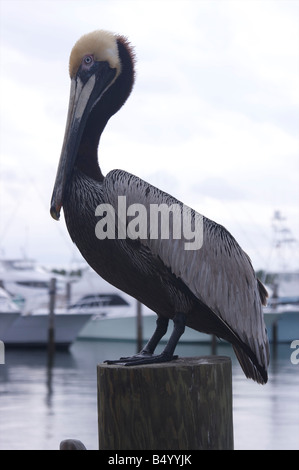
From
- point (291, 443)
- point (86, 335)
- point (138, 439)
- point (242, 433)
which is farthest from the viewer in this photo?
point (86, 335)

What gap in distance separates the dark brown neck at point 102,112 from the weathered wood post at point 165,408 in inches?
44.6

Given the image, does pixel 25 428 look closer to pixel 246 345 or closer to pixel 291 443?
pixel 291 443

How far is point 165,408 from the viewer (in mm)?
3312

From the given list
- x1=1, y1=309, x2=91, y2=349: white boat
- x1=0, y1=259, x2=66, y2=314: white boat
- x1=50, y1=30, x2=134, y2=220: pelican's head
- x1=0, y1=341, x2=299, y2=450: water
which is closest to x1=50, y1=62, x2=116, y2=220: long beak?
x1=50, y1=30, x2=134, y2=220: pelican's head

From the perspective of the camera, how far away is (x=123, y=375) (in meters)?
3.37

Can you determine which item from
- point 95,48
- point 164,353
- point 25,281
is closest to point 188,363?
point 164,353

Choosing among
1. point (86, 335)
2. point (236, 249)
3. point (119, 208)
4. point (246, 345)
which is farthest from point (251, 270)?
point (86, 335)

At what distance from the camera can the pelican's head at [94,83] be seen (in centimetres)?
394

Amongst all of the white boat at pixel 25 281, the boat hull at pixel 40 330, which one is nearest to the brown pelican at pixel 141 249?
the boat hull at pixel 40 330

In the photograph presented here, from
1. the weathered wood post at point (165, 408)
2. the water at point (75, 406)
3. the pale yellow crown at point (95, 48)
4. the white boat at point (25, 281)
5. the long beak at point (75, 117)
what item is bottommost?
the water at point (75, 406)

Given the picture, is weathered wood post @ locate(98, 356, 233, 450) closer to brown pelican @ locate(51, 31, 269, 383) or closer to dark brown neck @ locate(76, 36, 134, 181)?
brown pelican @ locate(51, 31, 269, 383)

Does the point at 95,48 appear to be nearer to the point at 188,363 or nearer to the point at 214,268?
the point at 214,268

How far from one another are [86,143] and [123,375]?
1.25m

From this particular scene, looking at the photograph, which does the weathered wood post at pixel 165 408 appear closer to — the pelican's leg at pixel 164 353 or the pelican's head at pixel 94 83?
the pelican's leg at pixel 164 353
